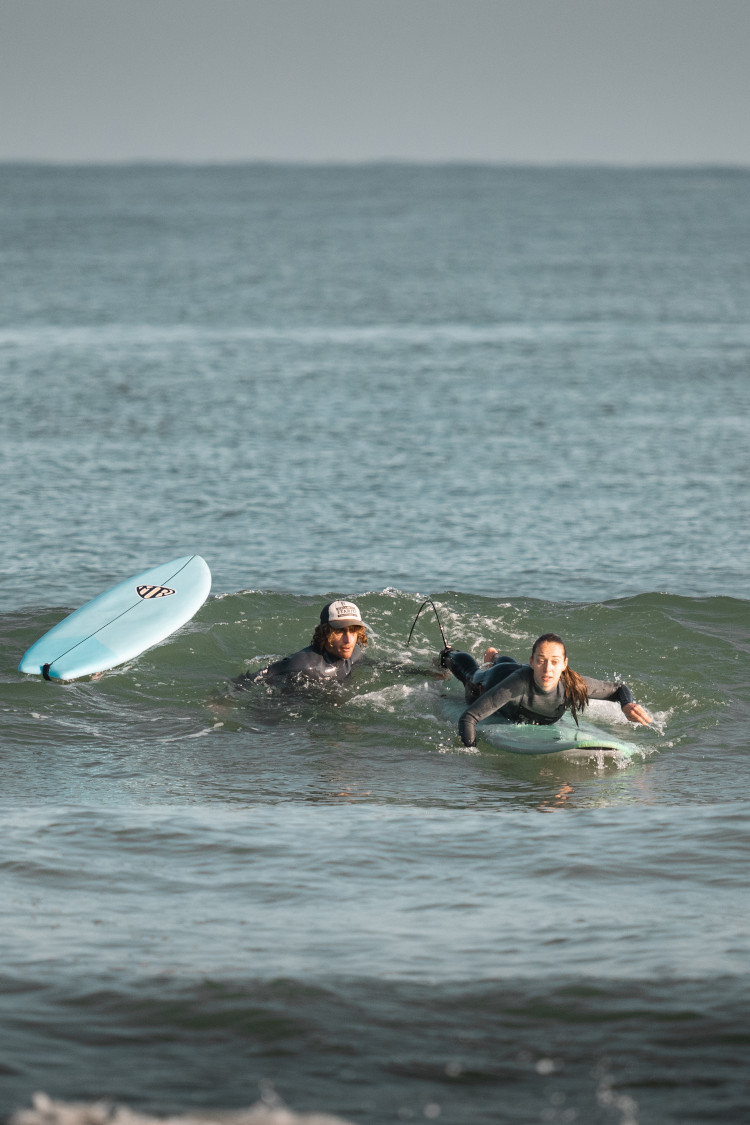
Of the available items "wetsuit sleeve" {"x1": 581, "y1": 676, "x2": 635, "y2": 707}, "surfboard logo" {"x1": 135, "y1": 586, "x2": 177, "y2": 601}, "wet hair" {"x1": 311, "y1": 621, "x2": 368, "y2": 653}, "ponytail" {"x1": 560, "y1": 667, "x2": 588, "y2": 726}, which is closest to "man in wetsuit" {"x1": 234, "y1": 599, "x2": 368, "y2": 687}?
"wet hair" {"x1": 311, "y1": 621, "x2": 368, "y2": 653}

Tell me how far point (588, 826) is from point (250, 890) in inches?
94.2

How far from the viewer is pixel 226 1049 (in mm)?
6043

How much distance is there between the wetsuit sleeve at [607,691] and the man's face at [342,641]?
194cm

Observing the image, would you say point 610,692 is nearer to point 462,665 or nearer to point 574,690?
point 574,690

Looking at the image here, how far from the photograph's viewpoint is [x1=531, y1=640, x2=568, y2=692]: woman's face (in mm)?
9281

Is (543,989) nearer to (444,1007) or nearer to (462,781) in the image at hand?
(444,1007)

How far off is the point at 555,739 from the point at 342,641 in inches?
78.2

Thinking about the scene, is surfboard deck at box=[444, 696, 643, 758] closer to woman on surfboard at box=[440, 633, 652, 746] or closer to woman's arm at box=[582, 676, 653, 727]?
woman on surfboard at box=[440, 633, 652, 746]

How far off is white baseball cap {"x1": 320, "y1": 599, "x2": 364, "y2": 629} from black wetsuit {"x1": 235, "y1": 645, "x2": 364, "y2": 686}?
37 centimetres

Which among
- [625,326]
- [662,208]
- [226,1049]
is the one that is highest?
[662,208]

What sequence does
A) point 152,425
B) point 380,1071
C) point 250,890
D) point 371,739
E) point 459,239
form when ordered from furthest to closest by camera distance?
point 459,239 < point 152,425 < point 371,739 < point 250,890 < point 380,1071

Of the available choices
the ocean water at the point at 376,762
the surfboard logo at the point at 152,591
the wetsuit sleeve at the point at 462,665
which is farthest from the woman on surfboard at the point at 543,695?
the surfboard logo at the point at 152,591

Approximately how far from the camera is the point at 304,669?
421 inches

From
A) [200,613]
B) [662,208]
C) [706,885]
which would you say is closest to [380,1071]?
[706,885]
